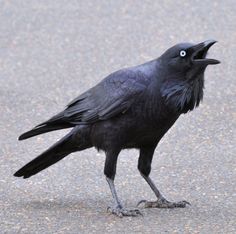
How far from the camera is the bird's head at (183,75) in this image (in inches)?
217

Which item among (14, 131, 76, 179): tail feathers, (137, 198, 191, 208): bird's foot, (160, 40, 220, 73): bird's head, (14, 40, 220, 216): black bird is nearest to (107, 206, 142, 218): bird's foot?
(14, 40, 220, 216): black bird

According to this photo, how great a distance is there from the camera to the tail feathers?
6.03 m

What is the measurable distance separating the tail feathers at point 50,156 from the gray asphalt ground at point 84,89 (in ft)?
0.66

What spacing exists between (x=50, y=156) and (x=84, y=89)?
2578 millimetres

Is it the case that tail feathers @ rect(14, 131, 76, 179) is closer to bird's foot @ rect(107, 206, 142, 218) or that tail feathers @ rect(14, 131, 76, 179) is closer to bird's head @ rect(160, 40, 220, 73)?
bird's foot @ rect(107, 206, 142, 218)

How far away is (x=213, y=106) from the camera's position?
825 cm

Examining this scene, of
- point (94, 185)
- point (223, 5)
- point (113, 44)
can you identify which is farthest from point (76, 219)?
point (223, 5)

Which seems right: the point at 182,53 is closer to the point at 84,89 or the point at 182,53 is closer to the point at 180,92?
the point at 180,92

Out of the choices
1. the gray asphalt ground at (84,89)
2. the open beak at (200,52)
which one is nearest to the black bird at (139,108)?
the open beak at (200,52)

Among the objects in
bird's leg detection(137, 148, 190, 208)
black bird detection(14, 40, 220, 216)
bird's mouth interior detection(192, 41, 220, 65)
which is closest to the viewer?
bird's mouth interior detection(192, 41, 220, 65)

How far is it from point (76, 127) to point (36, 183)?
0.75m

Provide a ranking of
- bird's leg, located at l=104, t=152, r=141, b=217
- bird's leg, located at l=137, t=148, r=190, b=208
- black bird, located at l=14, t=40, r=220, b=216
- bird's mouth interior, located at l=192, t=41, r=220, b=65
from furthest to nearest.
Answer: bird's leg, located at l=137, t=148, r=190, b=208, bird's leg, located at l=104, t=152, r=141, b=217, black bird, located at l=14, t=40, r=220, b=216, bird's mouth interior, located at l=192, t=41, r=220, b=65

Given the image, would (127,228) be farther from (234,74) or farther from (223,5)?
(223,5)

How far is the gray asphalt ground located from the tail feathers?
20cm
